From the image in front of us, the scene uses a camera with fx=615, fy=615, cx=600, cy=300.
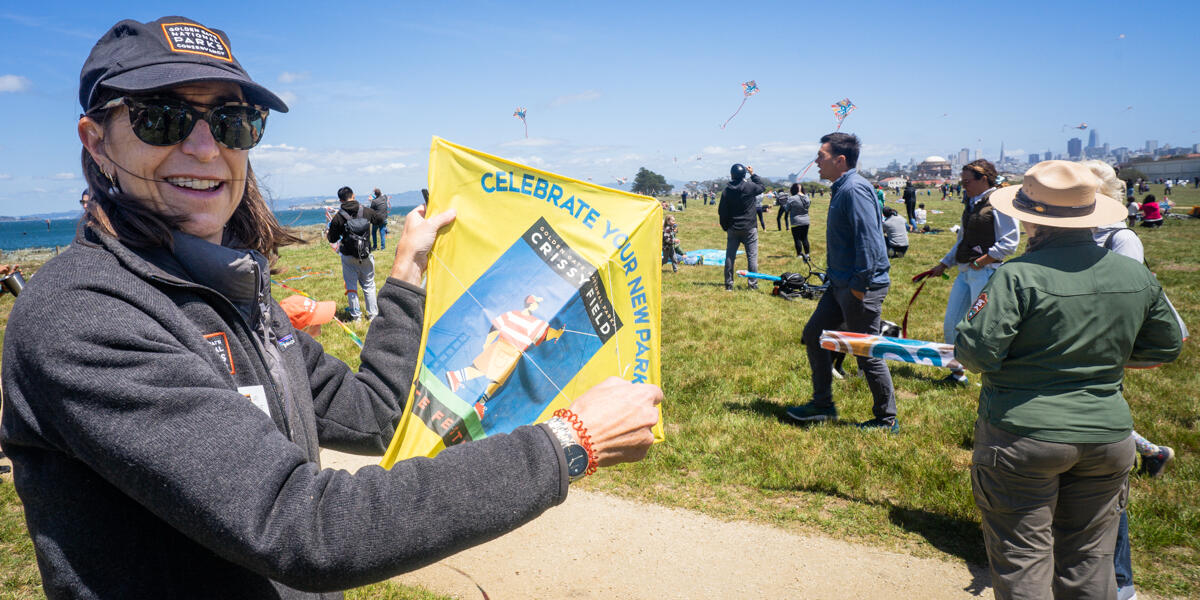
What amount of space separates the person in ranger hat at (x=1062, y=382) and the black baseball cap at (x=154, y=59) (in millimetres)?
3131

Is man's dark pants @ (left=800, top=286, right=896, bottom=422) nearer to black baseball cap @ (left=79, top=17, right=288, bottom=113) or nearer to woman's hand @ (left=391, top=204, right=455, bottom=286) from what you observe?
woman's hand @ (left=391, top=204, right=455, bottom=286)

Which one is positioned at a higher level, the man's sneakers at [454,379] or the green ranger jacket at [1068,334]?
the man's sneakers at [454,379]

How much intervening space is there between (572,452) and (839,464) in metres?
4.53

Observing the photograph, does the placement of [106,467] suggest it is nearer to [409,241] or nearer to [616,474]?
[409,241]

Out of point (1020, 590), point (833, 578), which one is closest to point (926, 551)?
point (833, 578)

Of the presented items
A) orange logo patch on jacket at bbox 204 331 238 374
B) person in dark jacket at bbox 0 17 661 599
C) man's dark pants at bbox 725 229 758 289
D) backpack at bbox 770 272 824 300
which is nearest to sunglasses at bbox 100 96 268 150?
person in dark jacket at bbox 0 17 661 599

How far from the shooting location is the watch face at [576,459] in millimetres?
1165

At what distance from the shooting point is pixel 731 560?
13.2ft

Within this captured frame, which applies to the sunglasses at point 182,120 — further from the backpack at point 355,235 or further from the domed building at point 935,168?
the domed building at point 935,168

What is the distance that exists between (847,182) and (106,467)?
18.2 feet

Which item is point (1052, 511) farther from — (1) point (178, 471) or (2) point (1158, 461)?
(1) point (178, 471)

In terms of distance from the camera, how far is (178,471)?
920 millimetres

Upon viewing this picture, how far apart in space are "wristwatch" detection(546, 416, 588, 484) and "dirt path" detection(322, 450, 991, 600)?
2.94m

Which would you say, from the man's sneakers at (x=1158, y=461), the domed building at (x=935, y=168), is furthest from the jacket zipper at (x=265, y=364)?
the domed building at (x=935, y=168)
